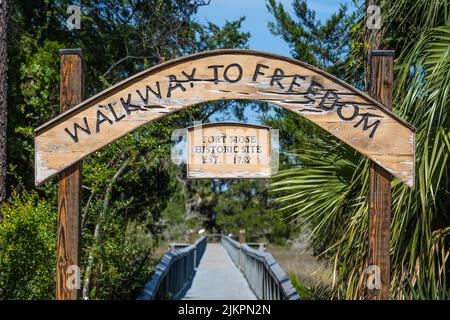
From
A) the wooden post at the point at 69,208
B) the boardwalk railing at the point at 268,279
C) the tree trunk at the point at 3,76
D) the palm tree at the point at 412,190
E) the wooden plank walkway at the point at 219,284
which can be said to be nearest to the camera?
the wooden post at the point at 69,208

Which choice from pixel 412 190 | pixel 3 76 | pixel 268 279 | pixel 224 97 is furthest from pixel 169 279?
pixel 224 97

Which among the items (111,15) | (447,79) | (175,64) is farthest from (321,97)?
(111,15)

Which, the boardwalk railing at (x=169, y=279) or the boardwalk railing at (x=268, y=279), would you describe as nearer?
the boardwalk railing at (x=169, y=279)

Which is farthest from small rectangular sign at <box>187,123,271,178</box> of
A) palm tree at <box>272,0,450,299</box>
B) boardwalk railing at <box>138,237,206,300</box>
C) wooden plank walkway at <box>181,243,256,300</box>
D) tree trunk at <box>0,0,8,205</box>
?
wooden plank walkway at <box>181,243,256,300</box>

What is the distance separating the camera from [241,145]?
5.07 m

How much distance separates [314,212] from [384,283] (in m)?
1.97

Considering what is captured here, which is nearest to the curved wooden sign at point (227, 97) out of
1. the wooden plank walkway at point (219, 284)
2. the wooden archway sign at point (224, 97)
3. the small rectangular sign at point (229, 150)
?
the wooden archway sign at point (224, 97)

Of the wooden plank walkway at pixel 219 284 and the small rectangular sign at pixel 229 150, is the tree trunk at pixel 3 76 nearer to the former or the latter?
the small rectangular sign at pixel 229 150

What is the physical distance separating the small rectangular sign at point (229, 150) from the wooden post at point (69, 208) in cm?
78

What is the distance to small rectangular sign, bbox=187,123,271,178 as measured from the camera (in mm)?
5047

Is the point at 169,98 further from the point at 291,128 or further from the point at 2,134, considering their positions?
the point at 291,128

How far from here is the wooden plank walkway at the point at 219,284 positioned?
11648mm
